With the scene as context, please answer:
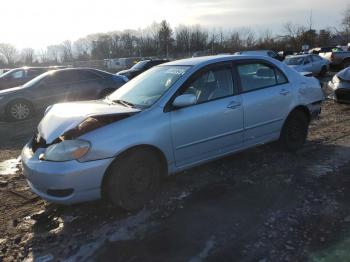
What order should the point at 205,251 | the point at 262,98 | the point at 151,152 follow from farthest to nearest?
the point at 262,98, the point at 151,152, the point at 205,251

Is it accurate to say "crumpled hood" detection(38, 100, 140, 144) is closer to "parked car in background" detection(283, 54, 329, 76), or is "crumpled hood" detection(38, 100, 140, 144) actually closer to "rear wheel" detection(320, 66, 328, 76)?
"parked car in background" detection(283, 54, 329, 76)

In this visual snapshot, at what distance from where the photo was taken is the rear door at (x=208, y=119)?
4.71 m

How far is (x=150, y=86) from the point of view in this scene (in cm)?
518

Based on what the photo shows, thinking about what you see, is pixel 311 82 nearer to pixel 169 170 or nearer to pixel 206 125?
pixel 206 125

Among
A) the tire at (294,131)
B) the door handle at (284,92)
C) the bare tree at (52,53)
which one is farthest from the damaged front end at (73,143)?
the bare tree at (52,53)

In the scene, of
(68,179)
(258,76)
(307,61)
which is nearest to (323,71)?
(307,61)

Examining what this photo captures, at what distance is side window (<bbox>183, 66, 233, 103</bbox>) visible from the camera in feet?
16.3

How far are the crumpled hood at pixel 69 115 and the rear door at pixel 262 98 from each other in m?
1.70

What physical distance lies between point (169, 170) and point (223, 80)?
1.46m

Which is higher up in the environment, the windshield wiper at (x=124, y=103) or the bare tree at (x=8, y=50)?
the bare tree at (x=8, y=50)

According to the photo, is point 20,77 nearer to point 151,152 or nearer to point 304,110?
point 304,110

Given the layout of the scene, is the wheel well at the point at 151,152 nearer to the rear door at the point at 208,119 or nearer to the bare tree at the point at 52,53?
the rear door at the point at 208,119

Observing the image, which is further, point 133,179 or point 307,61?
point 307,61

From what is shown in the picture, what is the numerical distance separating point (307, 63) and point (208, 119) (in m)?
17.8
